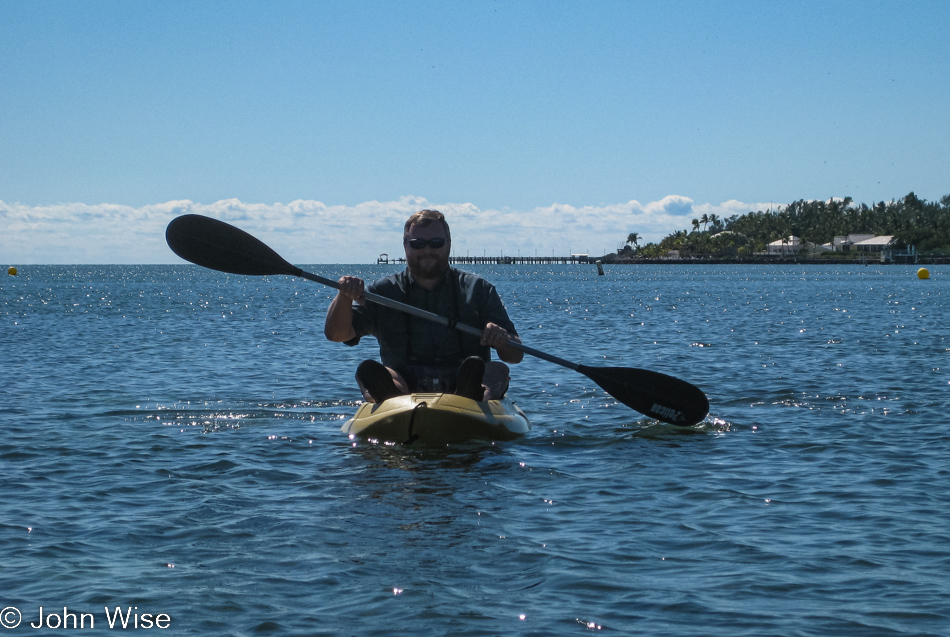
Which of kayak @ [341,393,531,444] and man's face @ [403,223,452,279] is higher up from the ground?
man's face @ [403,223,452,279]

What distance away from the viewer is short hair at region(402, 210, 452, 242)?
338 inches

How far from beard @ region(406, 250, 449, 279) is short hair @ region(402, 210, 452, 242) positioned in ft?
0.68

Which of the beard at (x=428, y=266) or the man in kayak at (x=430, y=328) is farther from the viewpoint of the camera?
the beard at (x=428, y=266)

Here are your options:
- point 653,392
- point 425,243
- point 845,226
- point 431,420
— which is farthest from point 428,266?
point 845,226

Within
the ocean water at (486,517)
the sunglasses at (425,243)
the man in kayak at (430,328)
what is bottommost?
the ocean water at (486,517)

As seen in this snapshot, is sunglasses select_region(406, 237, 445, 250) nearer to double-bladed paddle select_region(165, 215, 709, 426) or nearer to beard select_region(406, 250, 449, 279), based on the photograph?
beard select_region(406, 250, 449, 279)

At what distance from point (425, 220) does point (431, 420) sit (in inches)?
68.2

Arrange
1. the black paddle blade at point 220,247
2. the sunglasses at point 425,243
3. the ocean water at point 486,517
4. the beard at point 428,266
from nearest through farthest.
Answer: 1. the ocean water at point 486,517
2. the sunglasses at point 425,243
3. the beard at point 428,266
4. the black paddle blade at point 220,247

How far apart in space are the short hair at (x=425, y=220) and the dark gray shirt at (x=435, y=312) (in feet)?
1.36

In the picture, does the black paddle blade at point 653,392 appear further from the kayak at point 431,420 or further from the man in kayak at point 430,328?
the kayak at point 431,420

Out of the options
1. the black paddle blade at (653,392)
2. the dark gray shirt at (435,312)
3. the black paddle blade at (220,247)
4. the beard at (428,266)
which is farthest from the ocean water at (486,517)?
the black paddle blade at (220,247)

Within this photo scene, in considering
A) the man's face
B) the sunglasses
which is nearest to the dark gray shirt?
the man's face

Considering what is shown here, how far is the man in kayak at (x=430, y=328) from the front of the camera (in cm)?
863

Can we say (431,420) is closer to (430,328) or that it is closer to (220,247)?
(430,328)
